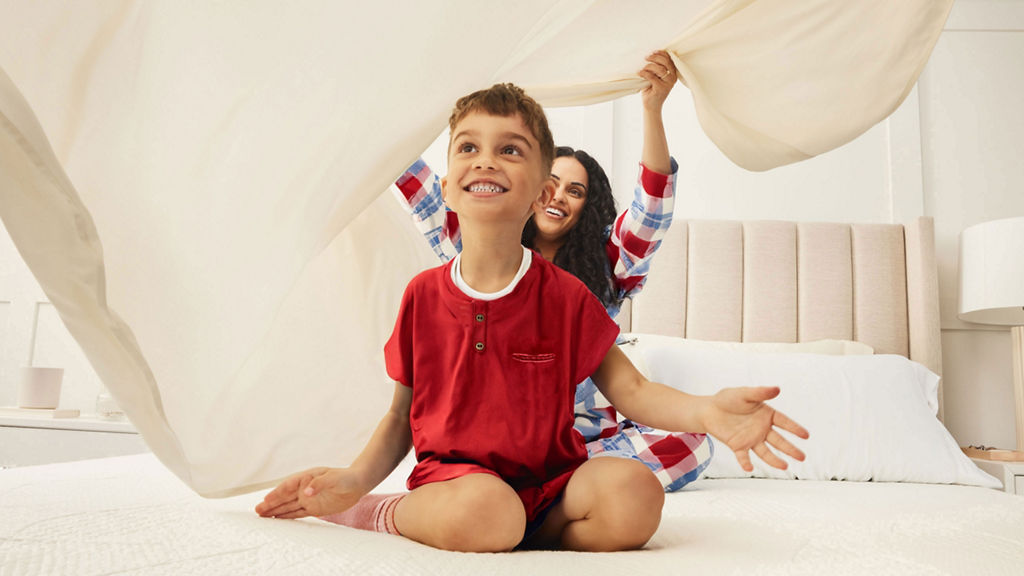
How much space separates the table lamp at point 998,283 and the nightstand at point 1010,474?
9 centimetres

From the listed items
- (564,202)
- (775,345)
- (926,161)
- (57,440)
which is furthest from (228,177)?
(926,161)

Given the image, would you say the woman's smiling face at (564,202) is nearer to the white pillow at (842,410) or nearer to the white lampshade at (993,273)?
the white pillow at (842,410)

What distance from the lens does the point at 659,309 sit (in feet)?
7.99

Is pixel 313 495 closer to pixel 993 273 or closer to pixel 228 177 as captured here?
pixel 228 177

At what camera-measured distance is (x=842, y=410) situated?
6.10ft

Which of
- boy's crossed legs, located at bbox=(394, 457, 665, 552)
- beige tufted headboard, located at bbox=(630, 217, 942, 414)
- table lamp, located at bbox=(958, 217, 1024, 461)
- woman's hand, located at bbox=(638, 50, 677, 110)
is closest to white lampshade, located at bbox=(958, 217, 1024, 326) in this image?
table lamp, located at bbox=(958, 217, 1024, 461)

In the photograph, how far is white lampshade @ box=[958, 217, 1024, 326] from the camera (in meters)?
2.24

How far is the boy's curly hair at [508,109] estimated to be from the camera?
0.90 metres

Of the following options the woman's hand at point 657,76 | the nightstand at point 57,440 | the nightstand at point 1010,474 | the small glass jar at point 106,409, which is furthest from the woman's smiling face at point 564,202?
the small glass jar at point 106,409

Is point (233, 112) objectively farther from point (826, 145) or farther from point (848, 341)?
point (848, 341)

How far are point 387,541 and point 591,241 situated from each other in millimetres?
901

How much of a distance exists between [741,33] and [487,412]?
27.0 inches

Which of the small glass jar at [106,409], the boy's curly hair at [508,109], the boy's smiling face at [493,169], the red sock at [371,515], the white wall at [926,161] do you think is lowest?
the small glass jar at [106,409]

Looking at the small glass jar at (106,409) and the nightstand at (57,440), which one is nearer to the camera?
the nightstand at (57,440)
